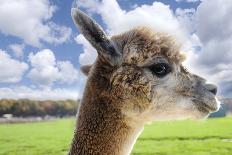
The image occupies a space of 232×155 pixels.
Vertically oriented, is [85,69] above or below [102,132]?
above

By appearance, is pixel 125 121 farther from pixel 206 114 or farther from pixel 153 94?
pixel 206 114

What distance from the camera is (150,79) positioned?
169 inches

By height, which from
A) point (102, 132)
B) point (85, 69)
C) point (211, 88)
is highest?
point (85, 69)

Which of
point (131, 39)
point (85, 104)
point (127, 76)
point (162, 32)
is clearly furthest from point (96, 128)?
point (162, 32)

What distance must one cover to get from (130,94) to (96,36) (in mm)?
630

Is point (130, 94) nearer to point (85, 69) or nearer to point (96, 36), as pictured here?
point (96, 36)

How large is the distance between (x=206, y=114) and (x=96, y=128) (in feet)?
3.64

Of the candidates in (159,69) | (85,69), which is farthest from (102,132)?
(85,69)

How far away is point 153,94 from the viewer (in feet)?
14.1

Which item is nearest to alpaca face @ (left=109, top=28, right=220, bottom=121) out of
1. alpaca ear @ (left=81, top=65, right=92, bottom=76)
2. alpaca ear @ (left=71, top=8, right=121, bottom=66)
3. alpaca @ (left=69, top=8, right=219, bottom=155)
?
alpaca @ (left=69, top=8, right=219, bottom=155)

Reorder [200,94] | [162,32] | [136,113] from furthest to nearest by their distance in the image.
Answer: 1. [162,32]
2. [200,94]
3. [136,113]

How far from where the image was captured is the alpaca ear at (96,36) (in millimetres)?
3885

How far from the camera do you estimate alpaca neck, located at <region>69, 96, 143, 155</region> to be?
416 cm

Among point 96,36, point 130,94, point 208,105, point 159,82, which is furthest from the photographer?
point 208,105
